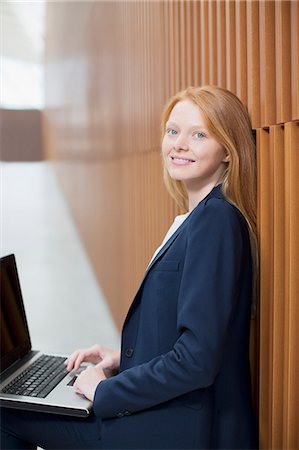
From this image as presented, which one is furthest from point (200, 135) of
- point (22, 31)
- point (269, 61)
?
point (22, 31)

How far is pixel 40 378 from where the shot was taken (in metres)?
1.73

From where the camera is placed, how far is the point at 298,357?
141 cm

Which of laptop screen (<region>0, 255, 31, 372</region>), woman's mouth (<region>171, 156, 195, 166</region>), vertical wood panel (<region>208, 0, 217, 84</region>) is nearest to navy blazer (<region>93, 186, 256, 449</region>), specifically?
woman's mouth (<region>171, 156, 195, 166</region>)

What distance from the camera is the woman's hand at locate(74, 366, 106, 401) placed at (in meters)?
1.52

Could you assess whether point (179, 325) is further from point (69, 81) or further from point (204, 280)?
point (69, 81)

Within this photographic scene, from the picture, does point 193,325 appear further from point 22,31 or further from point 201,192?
point 22,31

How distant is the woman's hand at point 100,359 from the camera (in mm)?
1757

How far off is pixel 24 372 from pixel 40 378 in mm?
85

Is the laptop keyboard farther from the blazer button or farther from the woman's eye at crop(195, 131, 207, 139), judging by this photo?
the woman's eye at crop(195, 131, 207, 139)

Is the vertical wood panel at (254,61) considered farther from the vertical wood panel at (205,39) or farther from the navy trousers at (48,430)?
the navy trousers at (48,430)

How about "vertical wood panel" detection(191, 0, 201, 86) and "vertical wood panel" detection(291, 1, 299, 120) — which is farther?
"vertical wood panel" detection(191, 0, 201, 86)

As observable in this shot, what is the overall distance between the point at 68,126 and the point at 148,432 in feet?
14.1

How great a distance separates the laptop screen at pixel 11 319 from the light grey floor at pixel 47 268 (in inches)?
89.6

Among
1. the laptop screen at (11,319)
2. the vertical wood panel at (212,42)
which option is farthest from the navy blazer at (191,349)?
the vertical wood panel at (212,42)
